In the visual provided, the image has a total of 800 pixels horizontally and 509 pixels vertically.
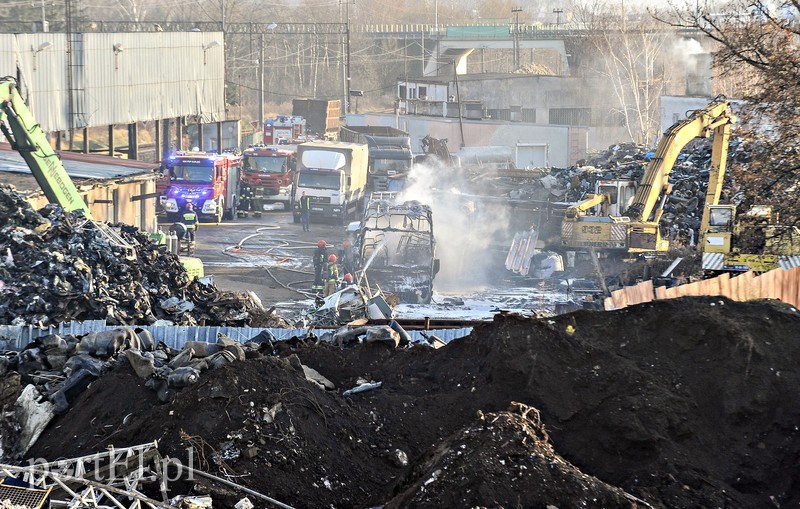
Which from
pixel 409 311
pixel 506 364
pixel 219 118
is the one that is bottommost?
pixel 409 311

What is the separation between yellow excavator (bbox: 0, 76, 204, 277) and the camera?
19.9 meters

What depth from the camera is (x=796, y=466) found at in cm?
859

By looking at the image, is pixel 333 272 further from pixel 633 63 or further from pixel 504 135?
pixel 633 63

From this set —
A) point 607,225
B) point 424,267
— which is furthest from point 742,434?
point 607,225

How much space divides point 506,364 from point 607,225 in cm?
1730

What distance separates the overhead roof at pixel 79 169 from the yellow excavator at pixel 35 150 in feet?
12.5

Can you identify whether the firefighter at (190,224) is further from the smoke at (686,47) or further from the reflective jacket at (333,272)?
the smoke at (686,47)

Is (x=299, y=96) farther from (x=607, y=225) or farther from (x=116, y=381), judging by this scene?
(x=116, y=381)

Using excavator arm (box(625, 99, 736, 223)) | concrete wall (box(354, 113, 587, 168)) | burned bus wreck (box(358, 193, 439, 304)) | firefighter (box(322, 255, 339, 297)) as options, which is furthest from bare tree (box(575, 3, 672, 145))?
firefighter (box(322, 255, 339, 297))

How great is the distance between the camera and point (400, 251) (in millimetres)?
24172

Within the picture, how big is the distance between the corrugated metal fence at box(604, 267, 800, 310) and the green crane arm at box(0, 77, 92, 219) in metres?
11.1

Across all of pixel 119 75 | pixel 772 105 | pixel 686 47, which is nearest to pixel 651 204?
pixel 772 105

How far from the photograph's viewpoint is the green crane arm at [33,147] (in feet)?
65.4

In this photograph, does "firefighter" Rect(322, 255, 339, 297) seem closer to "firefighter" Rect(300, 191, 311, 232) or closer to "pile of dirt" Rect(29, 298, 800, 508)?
"pile of dirt" Rect(29, 298, 800, 508)
